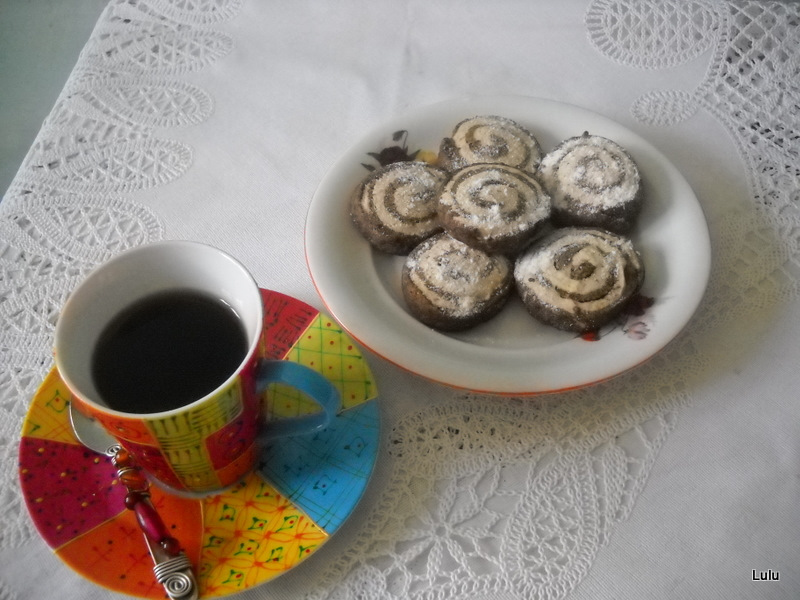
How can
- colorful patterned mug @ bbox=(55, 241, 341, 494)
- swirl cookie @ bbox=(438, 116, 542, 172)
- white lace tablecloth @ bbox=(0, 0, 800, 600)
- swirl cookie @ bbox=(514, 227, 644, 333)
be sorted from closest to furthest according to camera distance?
colorful patterned mug @ bbox=(55, 241, 341, 494) → white lace tablecloth @ bbox=(0, 0, 800, 600) → swirl cookie @ bbox=(514, 227, 644, 333) → swirl cookie @ bbox=(438, 116, 542, 172)

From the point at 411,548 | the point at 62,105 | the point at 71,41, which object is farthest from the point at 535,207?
the point at 71,41

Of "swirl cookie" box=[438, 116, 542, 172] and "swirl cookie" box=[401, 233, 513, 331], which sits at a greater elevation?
"swirl cookie" box=[438, 116, 542, 172]

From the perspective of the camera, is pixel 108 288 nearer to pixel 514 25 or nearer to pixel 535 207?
pixel 535 207

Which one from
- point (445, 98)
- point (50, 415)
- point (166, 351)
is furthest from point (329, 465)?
point (445, 98)

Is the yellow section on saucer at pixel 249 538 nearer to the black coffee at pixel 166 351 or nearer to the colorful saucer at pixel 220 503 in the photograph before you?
the colorful saucer at pixel 220 503

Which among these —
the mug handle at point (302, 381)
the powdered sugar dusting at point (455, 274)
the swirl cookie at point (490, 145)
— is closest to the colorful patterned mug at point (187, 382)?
the mug handle at point (302, 381)

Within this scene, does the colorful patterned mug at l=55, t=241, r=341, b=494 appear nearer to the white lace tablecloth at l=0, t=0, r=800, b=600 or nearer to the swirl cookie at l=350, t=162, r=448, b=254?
the white lace tablecloth at l=0, t=0, r=800, b=600

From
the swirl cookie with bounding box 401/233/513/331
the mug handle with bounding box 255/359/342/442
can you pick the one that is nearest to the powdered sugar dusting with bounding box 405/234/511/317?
the swirl cookie with bounding box 401/233/513/331
